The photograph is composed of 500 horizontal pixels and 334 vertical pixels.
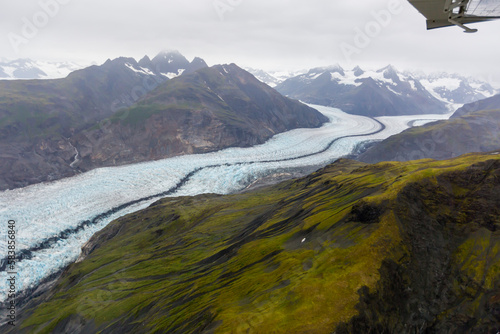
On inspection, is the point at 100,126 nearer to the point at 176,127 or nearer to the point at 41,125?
the point at 41,125

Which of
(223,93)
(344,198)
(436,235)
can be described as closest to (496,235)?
Answer: (436,235)

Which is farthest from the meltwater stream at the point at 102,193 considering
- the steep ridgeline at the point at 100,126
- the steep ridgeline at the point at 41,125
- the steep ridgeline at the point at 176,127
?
the steep ridgeline at the point at 41,125

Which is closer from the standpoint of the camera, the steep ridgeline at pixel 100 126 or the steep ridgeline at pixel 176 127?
the steep ridgeline at pixel 100 126

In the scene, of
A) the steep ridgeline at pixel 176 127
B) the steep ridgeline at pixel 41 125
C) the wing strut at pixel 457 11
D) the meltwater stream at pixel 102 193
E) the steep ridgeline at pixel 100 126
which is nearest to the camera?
the wing strut at pixel 457 11

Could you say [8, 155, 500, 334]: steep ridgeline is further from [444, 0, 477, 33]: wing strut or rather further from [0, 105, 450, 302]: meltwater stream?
[0, 105, 450, 302]: meltwater stream

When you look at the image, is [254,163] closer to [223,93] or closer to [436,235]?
[223,93]

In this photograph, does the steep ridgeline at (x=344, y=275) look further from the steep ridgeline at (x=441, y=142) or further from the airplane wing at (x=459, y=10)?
the steep ridgeline at (x=441, y=142)

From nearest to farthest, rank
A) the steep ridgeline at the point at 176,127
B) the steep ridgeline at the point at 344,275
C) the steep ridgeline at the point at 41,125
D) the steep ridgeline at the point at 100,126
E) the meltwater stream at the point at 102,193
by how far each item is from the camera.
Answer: the steep ridgeline at the point at 344,275
the meltwater stream at the point at 102,193
the steep ridgeline at the point at 41,125
the steep ridgeline at the point at 100,126
the steep ridgeline at the point at 176,127
